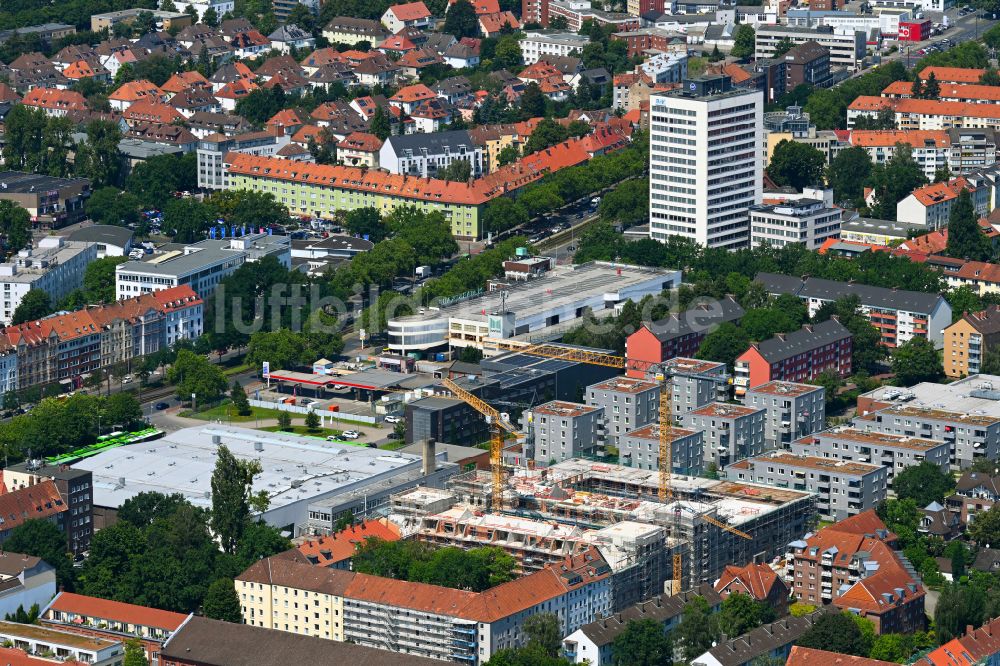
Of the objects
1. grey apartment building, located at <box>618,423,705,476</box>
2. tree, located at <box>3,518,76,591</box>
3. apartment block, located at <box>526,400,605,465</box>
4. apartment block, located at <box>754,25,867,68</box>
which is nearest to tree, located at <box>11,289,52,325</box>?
apartment block, located at <box>526,400,605,465</box>

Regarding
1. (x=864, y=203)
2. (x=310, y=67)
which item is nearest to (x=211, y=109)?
(x=310, y=67)

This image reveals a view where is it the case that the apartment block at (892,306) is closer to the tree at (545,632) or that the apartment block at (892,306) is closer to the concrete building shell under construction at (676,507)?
the concrete building shell under construction at (676,507)

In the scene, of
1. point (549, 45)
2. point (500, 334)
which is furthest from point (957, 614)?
point (549, 45)

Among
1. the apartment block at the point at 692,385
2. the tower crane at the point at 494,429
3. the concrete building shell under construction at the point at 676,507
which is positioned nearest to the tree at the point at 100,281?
the tower crane at the point at 494,429

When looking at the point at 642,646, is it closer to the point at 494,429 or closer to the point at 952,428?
the point at 494,429

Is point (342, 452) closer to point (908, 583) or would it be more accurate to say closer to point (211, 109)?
point (908, 583)

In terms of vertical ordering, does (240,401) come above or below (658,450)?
below
